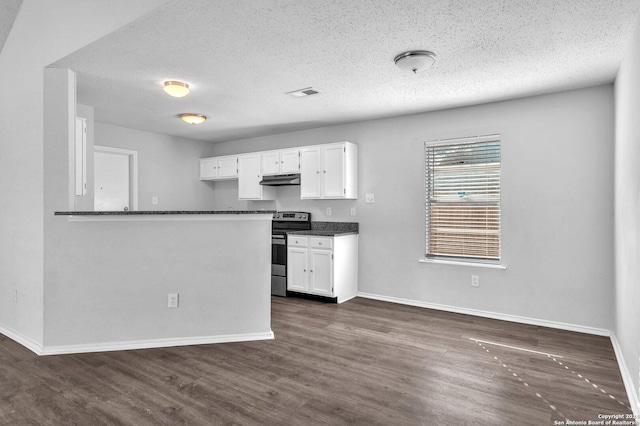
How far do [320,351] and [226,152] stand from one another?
14.3 feet

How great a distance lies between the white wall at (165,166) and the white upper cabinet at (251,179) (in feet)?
3.03

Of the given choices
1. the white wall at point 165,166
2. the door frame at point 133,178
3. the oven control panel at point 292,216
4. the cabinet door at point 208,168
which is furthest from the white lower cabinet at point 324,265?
the door frame at point 133,178

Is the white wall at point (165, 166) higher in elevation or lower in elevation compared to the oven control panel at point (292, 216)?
higher

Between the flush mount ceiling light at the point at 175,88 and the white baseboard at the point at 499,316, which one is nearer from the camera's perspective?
the flush mount ceiling light at the point at 175,88

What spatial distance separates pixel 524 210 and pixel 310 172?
261 centimetres

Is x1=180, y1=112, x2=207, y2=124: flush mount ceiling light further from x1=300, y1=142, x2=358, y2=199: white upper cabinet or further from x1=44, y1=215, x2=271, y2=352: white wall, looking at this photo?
x1=44, y1=215, x2=271, y2=352: white wall

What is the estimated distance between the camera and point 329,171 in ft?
16.3

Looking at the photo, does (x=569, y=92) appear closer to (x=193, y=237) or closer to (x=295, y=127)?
(x=295, y=127)

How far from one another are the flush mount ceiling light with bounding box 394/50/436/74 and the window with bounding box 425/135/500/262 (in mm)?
1590

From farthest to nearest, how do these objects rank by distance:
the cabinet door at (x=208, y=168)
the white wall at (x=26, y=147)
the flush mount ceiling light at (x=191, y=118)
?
the cabinet door at (x=208, y=168) → the flush mount ceiling light at (x=191, y=118) → the white wall at (x=26, y=147)

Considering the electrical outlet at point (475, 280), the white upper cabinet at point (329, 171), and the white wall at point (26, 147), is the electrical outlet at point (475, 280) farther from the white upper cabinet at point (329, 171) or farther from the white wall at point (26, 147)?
the white wall at point (26, 147)

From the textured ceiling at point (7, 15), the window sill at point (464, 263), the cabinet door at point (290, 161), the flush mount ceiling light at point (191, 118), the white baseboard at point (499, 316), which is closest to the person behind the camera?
the textured ceiling at point (7, 15)

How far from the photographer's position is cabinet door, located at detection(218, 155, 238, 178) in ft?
19.6

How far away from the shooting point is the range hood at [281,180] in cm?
530
